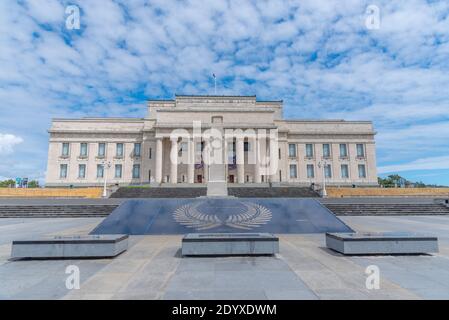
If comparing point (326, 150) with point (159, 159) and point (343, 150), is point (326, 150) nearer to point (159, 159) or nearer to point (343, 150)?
point (343, 150)

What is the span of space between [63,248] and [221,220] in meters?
6.43

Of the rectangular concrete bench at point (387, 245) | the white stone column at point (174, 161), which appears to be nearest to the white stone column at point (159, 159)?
the white stone column at point (174, 161)

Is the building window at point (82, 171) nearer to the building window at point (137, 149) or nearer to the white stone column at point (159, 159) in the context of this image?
the building window at point (137, 149)

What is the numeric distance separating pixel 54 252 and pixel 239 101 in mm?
54370

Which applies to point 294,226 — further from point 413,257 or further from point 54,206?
point 54,206

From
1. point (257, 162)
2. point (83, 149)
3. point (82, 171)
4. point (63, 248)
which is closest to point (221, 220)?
point (63, 248)

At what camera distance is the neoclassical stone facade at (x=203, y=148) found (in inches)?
1955

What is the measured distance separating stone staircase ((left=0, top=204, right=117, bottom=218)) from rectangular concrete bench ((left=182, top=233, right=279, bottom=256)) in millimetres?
18476

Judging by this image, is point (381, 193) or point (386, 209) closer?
point (386, 209)

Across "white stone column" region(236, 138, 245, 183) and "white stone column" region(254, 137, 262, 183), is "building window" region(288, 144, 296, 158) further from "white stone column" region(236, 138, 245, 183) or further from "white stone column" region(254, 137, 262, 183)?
"white stone column" region(236, 138, 245, 183)

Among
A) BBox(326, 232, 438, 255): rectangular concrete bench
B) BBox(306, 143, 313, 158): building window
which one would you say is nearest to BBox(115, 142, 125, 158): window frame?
BBox(306, 143, 313, 158): building window

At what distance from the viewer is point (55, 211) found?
2338cm

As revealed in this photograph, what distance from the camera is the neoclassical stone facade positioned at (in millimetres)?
49656
